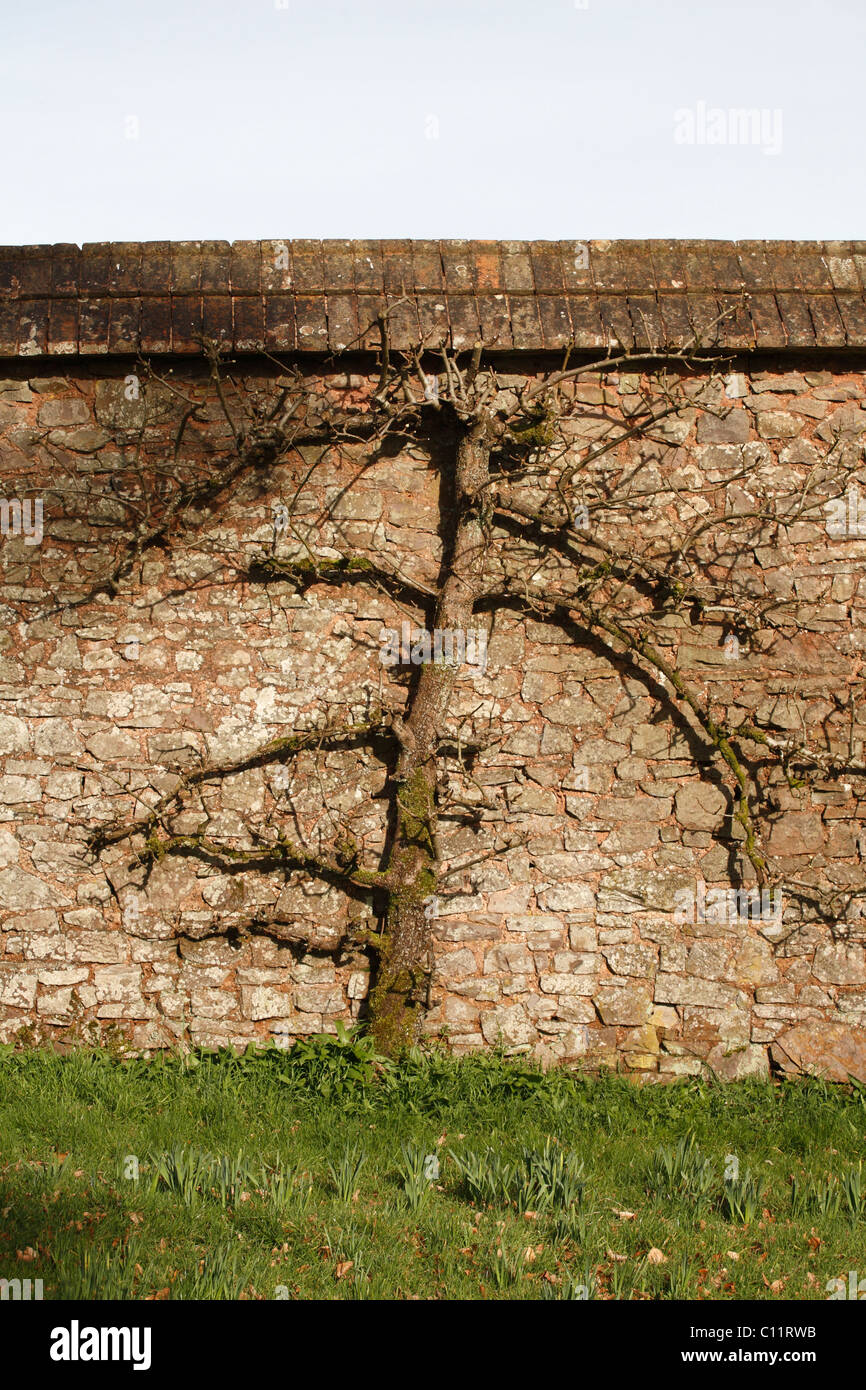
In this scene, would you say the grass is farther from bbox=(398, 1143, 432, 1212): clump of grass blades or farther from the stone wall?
the stone wall

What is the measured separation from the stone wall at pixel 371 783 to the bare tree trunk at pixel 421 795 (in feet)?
0.46

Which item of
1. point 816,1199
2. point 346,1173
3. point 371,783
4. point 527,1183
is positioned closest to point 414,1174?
point 346,1173

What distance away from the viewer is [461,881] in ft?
17.6

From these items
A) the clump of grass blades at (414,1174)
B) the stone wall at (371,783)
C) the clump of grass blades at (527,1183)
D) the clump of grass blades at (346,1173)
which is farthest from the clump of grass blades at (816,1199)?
the clump of grass blades at (346,1173)

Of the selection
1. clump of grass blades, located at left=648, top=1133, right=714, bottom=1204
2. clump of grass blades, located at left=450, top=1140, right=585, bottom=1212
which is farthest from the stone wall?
clump of grass blades, located at left=450, top=1140, right=585, bottom=1212

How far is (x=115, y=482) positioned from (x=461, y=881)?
8.88 ft

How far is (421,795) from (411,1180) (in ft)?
6.19

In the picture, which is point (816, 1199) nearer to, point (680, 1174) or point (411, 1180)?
point (680, 1174)

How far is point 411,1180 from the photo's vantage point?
3.97 meters

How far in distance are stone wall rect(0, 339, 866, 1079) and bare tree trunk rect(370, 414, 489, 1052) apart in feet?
0.46

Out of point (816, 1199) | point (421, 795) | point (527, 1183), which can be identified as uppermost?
point (421, 795)

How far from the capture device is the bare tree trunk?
523 cm

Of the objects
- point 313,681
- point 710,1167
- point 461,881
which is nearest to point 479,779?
point 461,881
